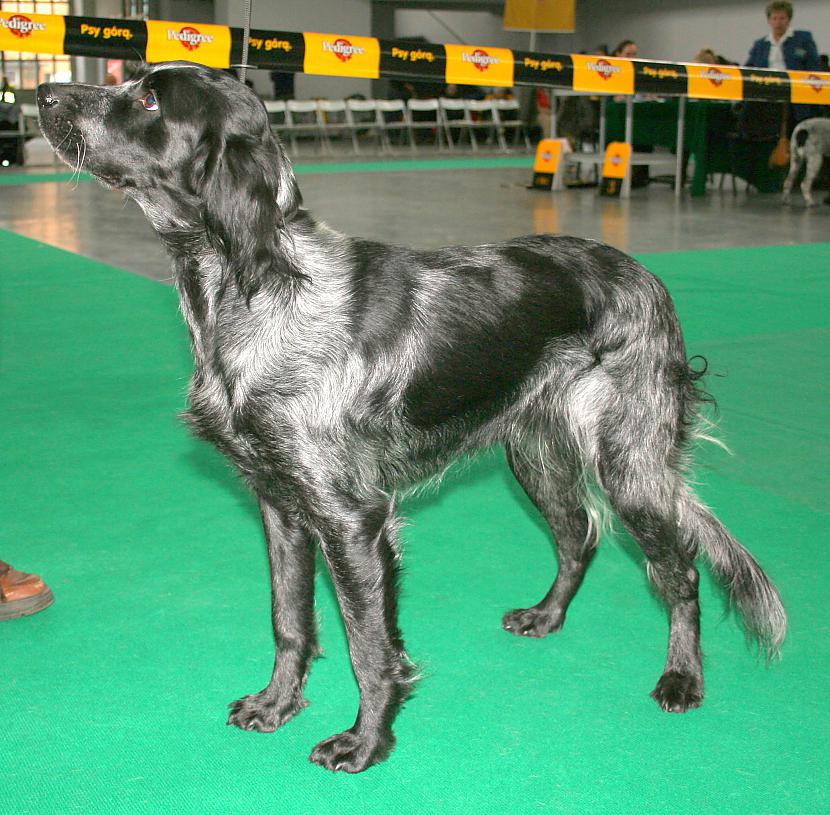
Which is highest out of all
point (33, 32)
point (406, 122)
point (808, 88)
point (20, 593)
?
point (406, 122)

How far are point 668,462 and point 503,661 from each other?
0.71 m

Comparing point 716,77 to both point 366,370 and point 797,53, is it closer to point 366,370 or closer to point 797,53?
point 797,53

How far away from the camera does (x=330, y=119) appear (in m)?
26.4

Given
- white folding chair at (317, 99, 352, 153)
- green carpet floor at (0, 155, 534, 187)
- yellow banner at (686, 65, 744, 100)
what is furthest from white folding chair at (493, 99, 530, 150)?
yellow banner at (686, 65, 744, 100)

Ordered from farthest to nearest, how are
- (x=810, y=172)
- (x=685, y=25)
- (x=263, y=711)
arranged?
(x=685, y=25), (x=810, y=172), (x=263, y=711)

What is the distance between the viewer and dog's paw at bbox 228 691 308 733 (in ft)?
8.45

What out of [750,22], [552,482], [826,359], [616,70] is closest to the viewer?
[552,482]

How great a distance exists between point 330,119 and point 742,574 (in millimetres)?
24909

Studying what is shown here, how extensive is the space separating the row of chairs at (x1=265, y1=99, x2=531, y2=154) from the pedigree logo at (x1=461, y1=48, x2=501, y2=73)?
46.1 feet

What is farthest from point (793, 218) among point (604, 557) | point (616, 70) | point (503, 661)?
point (503, 661)

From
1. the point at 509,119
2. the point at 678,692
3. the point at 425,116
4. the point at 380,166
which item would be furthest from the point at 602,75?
the point at 509,119

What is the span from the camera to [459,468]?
313 cm

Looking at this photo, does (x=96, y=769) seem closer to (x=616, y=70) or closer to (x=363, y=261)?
(x=363, y=261)

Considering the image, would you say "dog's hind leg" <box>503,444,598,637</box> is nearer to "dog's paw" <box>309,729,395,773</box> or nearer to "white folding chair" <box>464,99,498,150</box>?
"dog's paw" <box>309,729,395,773</box>
